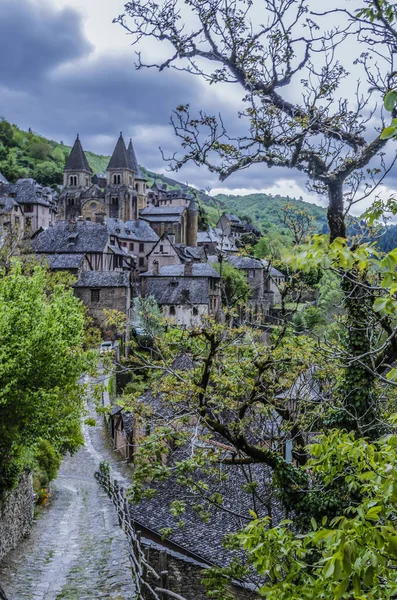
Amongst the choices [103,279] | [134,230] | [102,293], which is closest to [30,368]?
[102,293]

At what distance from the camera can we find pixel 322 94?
9.59 metres

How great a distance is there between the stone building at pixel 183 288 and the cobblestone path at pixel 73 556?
28656 mm

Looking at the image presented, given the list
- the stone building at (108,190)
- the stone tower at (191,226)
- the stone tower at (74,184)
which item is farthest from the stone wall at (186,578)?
the stone tower at (74,184)

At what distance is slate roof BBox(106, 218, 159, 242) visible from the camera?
76438 mm

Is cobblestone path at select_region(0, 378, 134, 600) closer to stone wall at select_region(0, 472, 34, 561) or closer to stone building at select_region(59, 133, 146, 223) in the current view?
stone wall at select_region(0, 472, 34, 561)

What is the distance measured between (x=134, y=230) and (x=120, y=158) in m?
19.4

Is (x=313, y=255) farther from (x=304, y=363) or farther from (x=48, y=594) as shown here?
(x=48, y=594)

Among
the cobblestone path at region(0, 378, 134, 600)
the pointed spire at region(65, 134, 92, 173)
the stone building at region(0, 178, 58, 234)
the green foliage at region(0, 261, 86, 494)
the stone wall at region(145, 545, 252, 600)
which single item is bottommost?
the stone wall at region(145, 545, 252, 600)

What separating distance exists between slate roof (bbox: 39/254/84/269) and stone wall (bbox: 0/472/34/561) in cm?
3241

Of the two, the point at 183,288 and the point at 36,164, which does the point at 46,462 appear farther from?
the point at 36,164

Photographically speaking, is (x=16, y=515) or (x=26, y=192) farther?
(x=26, y=192)

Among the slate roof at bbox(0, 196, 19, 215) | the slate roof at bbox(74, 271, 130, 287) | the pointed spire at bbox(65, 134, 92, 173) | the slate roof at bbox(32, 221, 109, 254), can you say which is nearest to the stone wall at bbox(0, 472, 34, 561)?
the slate roof at bbox(74, 271, 130, 287)

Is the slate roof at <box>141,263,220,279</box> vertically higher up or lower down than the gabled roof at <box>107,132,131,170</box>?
lower down

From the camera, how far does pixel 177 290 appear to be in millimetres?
55375
